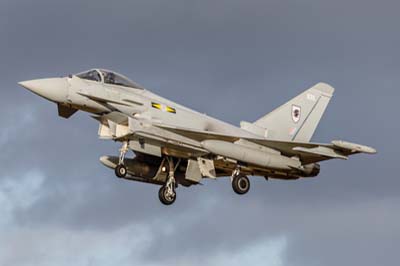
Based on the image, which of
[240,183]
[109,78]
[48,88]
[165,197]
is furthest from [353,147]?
[48,88]

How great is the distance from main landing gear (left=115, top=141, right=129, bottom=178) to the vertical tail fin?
17.3 ft

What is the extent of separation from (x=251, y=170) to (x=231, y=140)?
1623mm

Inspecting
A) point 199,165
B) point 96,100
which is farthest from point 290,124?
point 96,100

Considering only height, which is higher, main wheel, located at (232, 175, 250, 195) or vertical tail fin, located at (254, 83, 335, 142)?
vertical tail fin, located at (254, 83, 335, 142)

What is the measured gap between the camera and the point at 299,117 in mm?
47844

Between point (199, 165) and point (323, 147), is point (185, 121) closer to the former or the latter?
point (199, 165)

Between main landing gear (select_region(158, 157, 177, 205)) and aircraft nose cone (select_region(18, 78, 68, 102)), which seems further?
main landing gear (select_region(158, 157, 177, 205))

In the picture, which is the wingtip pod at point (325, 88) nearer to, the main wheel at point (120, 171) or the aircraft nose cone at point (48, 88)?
the main wheel at point (120, 171)

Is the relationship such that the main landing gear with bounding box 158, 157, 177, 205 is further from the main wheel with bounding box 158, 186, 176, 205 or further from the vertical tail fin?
the vertical tail fin

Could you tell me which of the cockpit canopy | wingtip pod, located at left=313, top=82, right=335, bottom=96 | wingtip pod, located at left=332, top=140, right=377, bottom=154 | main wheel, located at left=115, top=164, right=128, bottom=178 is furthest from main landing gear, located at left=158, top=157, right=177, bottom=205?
wingtip pod, located at left=313, top=82, right=335, bottom=96

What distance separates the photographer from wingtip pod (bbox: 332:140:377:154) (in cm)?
4362

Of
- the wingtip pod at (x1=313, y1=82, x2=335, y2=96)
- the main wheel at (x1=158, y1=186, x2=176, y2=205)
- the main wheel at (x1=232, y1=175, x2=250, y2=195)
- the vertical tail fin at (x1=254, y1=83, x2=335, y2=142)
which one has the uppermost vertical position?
the wingtip pod at (x1=313, y1=82, x2=335, y2=96)

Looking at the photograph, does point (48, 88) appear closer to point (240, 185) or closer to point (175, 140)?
point (175, 140)

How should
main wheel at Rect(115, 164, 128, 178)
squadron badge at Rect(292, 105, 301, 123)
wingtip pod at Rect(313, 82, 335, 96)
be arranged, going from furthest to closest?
wingtip pod at Rect(313, 82, 335, 96)
squadron badge at Rect(292, 105, 301, 123)
main wheel at Rect(115, 164, 128, 178)
